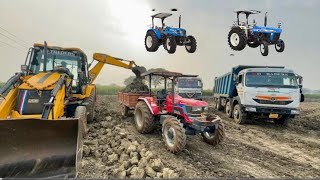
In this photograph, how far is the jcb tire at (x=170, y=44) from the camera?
973 centimetres

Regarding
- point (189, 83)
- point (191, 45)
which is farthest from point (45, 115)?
point (189, 83)

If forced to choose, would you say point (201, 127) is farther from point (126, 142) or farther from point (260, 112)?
point (260, 112)

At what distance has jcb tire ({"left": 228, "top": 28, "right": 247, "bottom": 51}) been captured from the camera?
31.3 feet

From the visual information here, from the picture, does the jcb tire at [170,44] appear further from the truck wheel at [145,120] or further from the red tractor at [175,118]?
the truck wheel at [145,120]

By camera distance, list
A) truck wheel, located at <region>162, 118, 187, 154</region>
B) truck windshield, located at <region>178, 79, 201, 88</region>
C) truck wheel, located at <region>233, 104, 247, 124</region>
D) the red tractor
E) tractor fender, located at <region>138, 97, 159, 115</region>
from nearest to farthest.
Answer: truck wheel, located at <region>162, 118, 187, 154</region> < the red tractor < tractor fender, located at <region>138, 97, 159, 115</region> < truck wheel, located at <region>233, 104, 247, 124</region> < truck windshield, located at <region>178, 79, 201, 88</region>

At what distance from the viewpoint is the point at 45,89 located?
7660 millimetres

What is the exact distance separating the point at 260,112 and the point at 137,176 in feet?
28.6

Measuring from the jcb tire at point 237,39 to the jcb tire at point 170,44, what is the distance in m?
1.87

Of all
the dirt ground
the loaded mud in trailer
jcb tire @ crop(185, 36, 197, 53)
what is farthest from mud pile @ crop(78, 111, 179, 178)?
the loaded mud in trailer

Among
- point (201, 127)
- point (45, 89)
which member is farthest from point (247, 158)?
point (45, 89)

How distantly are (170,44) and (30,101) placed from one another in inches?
184

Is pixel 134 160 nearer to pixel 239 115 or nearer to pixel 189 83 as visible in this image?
pixel 239 115

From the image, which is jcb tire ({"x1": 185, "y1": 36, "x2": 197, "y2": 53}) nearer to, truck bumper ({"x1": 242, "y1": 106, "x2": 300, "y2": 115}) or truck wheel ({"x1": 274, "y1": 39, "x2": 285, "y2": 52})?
truck wheel ({"x1": 274, "y1": 39, "x2": 285, "y2": 52})

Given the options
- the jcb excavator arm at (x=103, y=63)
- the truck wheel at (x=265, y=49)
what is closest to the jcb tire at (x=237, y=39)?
the truck wheel at (x=265, y=49)
